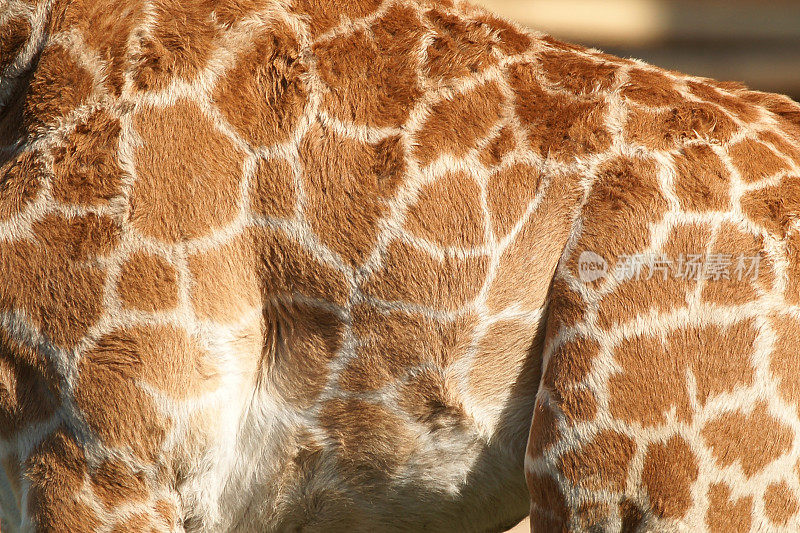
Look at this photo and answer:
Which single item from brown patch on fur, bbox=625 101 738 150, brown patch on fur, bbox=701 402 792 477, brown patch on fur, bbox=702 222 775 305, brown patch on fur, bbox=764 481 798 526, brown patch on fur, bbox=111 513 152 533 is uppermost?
brown patch on fur, bbox=625 101 738 150

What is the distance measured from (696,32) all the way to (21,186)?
11.6 ft

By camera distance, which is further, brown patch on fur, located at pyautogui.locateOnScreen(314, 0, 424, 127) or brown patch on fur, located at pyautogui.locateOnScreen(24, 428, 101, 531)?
brown patch on fur, located at pyautogui.locateOnScreen(314, 0, 424, 127)

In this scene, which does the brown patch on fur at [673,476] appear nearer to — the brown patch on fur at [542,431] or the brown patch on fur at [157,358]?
the brown patch on fur at [542,431]

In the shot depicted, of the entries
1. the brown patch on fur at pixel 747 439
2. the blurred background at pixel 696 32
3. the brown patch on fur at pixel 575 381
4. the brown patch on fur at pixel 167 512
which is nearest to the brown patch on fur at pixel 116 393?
the brown patch on fur at pixel 167 512

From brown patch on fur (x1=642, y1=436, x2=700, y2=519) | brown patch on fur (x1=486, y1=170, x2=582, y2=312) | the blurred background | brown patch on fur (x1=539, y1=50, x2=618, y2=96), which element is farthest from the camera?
the blurred background

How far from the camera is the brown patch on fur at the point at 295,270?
2.10 metres

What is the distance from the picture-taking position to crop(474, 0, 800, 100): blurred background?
13.5ft

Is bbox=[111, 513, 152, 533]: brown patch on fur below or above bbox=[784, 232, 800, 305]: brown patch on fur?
below

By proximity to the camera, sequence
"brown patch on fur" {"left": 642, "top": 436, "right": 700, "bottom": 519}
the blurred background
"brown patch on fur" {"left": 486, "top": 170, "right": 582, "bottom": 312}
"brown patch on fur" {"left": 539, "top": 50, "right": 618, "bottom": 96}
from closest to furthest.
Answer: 1. "brown patch on fur" {"left": 642, "top": 436, "right": 700, "bottom": 519}
2. "brown patch on fur" {"left": 486, "top": 170, "right": 582, "bottom": 312}
3. "brown patch on fur" {"left": 539, "top": 50, "right": 618, "bottom": 96}
4. the blurred background

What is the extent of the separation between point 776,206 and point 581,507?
0.90 meters

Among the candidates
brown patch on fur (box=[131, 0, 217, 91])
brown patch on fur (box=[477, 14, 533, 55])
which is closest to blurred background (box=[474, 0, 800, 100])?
brown patch on fur (box=[477, 14, 533, 55])

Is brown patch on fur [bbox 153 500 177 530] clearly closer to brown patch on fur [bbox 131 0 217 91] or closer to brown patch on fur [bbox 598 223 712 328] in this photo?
brown patch on fur [bbox 131 0 217 91]

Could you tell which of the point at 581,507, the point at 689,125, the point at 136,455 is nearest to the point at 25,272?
the point at 136,455

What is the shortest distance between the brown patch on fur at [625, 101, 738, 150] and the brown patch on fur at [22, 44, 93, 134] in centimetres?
141
